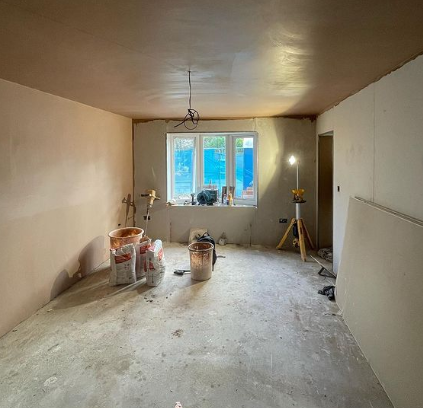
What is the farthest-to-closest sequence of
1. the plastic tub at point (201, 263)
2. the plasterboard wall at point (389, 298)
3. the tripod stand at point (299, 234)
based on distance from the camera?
1. the tripod stand at point (299, 234)
2. the plastic tub at point (201, 263)
3. the plasterboard wall at point (389, 298)

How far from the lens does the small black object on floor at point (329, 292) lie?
3.30 meters

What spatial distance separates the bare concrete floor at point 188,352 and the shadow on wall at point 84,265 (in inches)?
4.6

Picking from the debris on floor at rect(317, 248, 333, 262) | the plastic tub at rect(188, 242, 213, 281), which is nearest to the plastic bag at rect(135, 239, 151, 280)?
the plastic tub at rect(188, 242, 213, 281)

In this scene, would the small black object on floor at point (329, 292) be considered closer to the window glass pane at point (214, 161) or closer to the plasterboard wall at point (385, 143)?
the plasterboard wall at point (385, 143)

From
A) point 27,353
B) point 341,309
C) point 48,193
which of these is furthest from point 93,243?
point 341,309

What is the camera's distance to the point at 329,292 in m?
3.38

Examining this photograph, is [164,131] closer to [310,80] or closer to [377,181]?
[310,80]

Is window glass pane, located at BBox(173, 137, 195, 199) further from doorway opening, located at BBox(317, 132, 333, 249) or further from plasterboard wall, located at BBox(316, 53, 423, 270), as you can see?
plasterboard wall, located at BBox(316, 53, 423, 270)

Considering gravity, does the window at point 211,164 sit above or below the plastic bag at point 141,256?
above

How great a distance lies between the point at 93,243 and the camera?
4289mm

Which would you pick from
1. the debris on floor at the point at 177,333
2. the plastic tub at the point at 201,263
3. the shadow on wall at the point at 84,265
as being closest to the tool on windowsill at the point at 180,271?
the plastic tub at the point at 201,263

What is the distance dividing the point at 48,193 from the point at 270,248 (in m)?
3.46

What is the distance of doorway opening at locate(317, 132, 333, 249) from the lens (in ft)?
16.4

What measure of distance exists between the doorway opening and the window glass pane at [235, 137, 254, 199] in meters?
1.15
